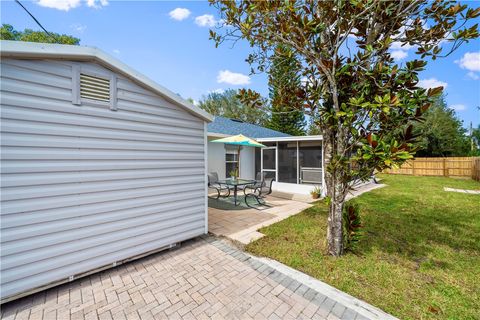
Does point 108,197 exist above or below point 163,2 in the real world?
below

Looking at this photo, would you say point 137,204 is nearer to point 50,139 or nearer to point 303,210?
point 50,139

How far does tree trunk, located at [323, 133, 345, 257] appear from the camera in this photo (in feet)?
11.6

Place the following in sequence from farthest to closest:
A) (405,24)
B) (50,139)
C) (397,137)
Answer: (405,24), (397,137), (50,139)

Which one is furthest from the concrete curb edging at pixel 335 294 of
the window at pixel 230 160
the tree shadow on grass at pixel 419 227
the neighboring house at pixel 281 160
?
the window at pixel 230 160

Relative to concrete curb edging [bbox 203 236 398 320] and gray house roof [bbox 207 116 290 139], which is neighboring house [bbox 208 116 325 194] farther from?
concrete curb edging [bbox 203 236 398 320]

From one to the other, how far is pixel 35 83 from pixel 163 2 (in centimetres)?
472

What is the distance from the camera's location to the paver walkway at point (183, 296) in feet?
7.88

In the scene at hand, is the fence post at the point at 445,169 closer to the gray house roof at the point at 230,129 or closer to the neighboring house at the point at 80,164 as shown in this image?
the gray house roof at the point at 230,129

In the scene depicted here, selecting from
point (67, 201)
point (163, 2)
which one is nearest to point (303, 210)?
point (67, 201)

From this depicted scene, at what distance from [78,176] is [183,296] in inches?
89.3

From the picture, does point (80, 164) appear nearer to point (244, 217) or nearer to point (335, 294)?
point (335, 294)

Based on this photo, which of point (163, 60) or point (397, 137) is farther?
point (163, 60)

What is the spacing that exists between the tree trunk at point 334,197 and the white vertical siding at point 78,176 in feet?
9.34

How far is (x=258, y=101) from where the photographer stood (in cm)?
444
